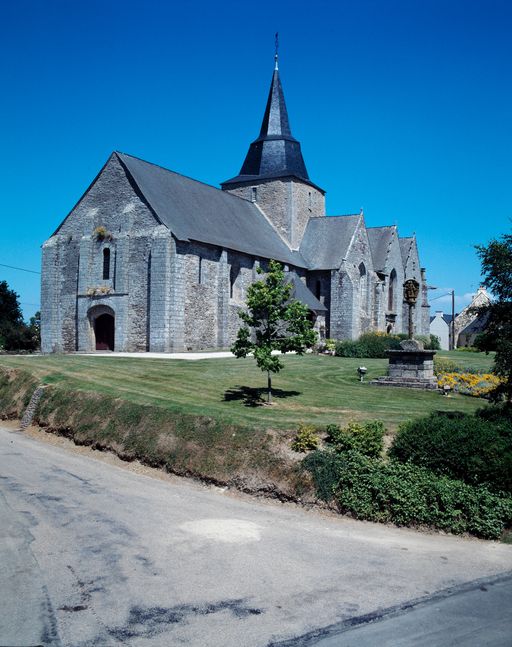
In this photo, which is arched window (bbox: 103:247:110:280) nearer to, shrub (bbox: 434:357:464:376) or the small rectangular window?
the small rectangular window

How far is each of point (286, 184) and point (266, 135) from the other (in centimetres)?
436

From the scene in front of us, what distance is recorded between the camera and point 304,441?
1260 cm

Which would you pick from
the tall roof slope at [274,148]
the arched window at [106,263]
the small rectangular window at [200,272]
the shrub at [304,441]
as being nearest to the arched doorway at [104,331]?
the arched window at [106,263]

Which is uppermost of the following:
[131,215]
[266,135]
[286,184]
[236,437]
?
[266,135]

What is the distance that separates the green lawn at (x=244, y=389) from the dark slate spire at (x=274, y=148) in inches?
908

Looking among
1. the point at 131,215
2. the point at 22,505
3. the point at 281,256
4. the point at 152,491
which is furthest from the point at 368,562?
the point at 281,256

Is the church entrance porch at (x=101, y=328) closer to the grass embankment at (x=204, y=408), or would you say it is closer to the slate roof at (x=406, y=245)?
the grass embankment at (x=204, y=408)

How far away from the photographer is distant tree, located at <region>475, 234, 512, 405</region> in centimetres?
1202

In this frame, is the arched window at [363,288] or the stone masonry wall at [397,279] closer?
the arched window at [363,288]

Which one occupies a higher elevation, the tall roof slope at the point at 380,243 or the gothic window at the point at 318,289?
the tall roof slope at the point at 380,243

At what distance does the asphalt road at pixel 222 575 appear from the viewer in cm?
666

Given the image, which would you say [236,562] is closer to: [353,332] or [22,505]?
[22,505]

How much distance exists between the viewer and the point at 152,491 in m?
12.0

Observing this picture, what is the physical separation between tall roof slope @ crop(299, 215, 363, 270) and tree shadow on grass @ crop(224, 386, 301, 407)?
79.5 feet
